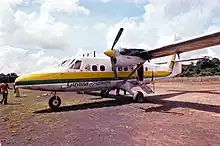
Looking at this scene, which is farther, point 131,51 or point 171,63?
point 171,63

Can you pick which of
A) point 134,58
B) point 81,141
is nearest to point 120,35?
point 134,58

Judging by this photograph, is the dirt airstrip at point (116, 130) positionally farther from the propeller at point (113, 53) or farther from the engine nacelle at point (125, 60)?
the engine nacelle at point (125, 60)

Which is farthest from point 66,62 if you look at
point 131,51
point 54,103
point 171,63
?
point 171,63

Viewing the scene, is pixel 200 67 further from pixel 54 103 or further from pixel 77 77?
pixel 54 103

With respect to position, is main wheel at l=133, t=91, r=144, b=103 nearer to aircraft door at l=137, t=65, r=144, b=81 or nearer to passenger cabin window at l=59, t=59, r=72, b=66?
aircraft door at l=137, t=65, r=144, b=81

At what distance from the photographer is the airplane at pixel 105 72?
497 inches

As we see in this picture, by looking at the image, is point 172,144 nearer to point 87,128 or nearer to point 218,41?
point 87,128

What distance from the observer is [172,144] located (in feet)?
20.3

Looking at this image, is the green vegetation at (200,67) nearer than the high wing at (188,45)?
No

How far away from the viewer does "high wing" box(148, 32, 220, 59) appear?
11.7 metres

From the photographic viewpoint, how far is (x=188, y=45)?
13406 millimetres

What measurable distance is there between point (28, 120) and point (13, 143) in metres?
3.70

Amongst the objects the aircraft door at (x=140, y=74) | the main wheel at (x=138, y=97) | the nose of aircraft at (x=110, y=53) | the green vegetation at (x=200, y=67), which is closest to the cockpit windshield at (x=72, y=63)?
the nose of aircraft at (x=110, y=53)

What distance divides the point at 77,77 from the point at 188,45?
653cm
